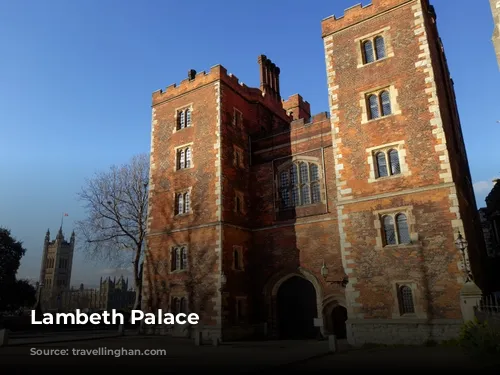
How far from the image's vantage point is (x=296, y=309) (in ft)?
74.2

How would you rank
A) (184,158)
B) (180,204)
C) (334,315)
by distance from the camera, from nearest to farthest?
(334,315)
(180,204)
(184,158)

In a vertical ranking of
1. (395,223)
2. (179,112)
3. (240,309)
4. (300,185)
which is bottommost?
(240,309)

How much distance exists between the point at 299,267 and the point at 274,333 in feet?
13.8

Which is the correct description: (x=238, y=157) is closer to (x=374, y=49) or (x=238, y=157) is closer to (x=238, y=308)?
(x=238, y=308)

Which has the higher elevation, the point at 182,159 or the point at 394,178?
the point at 182,159

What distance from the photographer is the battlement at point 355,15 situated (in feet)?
68.8

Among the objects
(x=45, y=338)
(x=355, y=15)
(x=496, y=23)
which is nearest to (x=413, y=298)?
(x=496, y=23)

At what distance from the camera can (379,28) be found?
21.0 meters

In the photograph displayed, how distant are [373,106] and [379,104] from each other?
351 mm

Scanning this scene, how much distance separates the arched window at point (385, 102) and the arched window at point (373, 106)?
29cm

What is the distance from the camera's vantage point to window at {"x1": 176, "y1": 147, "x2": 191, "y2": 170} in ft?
83.7

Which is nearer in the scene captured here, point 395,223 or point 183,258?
point 395,223

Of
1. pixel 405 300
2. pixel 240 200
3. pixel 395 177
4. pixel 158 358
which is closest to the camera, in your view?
pixel 158 358

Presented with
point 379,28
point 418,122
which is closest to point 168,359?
point 418,122
